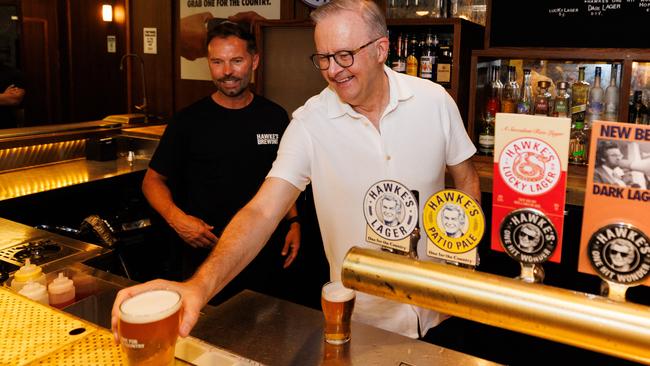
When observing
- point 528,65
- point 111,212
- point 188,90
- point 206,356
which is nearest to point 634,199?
point 206,356

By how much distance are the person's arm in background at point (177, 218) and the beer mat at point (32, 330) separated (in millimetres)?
1357

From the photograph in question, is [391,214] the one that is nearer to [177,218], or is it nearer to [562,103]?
[177,218]

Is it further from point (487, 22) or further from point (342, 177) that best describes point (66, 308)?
point (487, 22)

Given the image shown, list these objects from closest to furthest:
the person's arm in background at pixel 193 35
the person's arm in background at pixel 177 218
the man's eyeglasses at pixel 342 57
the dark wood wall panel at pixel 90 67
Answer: the man's eyeglasses at pixel 342 57 → the person's arm in background at pixel 177 218 → the person's arm in background at pixel 193 35 → the dark wood wall panel at pixel 90 67

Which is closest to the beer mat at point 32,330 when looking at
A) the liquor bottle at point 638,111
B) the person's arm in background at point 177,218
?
the person's arm in background at point 177,218

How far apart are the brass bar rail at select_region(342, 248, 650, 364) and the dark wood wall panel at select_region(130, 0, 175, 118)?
16.5 feet

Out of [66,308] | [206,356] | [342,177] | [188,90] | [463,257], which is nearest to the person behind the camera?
[463,257]

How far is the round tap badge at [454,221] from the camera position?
2.99 ft

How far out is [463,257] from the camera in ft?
3.07

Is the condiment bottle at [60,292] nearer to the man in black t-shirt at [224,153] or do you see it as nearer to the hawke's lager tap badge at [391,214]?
the hawke's lager tap badge at [391,214]

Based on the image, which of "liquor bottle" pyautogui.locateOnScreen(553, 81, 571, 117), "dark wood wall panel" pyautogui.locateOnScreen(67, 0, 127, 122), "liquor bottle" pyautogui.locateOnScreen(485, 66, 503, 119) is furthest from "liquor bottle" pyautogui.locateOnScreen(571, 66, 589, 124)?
"dark wood wall panel" pyautogui.locateOnScreen(67, 0, 127, 122)

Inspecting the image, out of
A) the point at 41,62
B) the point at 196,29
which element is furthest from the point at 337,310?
the point at 41,62

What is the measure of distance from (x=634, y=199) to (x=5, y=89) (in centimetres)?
635

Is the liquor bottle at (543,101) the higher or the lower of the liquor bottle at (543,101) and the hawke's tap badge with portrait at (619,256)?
the higher
